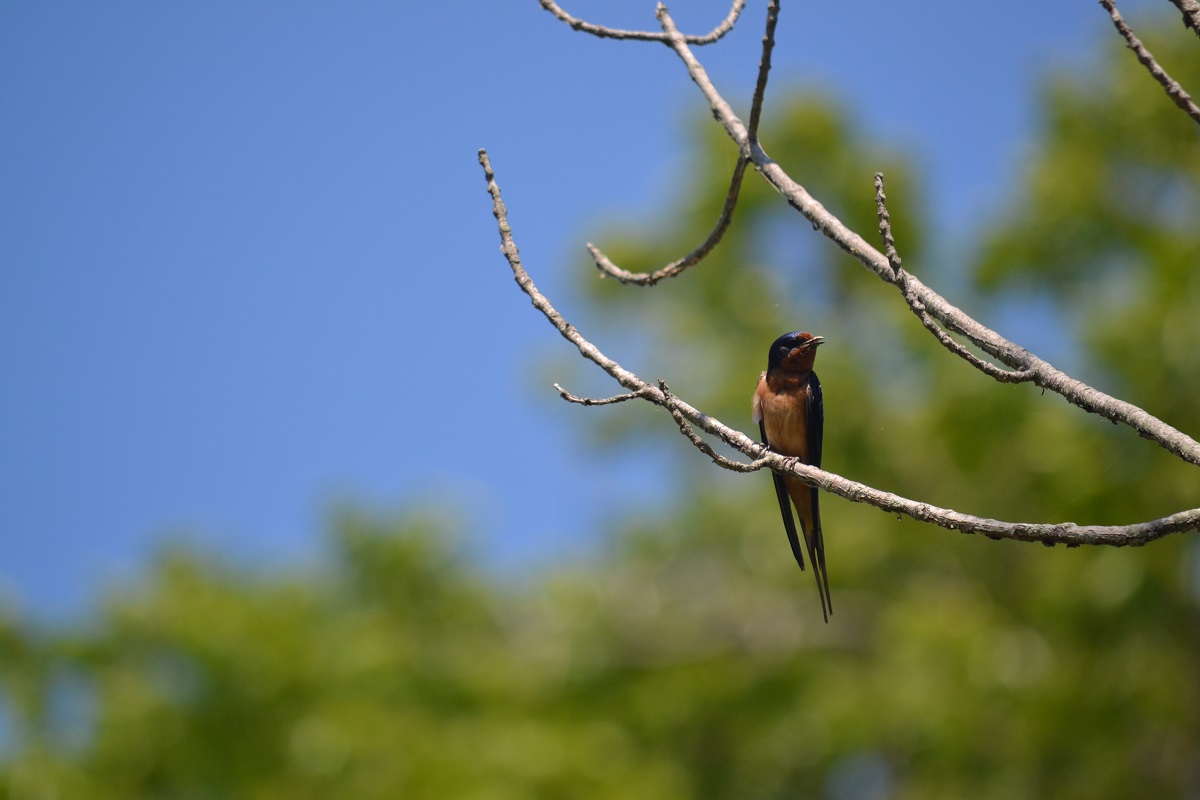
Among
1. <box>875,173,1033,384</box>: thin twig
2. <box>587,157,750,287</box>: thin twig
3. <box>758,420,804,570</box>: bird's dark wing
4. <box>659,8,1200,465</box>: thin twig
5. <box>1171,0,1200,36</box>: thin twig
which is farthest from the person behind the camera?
<box>758,420,804,570</box>: bird's dark wing

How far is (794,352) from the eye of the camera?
667 centimetres

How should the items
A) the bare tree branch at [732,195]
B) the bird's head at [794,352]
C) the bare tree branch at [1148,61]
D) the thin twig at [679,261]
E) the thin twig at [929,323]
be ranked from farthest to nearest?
the bird's head at [794,352], the thin twig at [679,261], the bare tree branch at [732,195], the bare tree branch at [1148,61], the thin twig at [929,323]

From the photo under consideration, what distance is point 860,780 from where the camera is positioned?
19.9 metres

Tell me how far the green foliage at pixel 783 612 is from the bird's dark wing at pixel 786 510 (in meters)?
6.06

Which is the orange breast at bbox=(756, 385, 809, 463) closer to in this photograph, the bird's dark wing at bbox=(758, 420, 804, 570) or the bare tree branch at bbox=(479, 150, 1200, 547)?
the bird's dark wing at bbox=(758, 420, 804, 570)

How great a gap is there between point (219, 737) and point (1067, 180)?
14.5 meters

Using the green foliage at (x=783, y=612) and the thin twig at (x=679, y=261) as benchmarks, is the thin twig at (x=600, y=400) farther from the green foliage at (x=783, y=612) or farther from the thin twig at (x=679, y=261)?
the green foliage at (x=783, y=612)

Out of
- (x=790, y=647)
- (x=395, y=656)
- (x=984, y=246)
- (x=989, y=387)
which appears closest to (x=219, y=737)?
(x=395, y=656)

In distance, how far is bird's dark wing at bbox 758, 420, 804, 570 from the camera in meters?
5.75

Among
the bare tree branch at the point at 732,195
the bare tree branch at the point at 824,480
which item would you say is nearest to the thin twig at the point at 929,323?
the bare tree branch at the point at 824,480

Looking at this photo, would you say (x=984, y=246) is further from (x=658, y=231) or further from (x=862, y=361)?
(x=658, y=231)

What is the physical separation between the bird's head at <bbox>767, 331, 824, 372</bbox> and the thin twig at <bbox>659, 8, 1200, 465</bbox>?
111 inches

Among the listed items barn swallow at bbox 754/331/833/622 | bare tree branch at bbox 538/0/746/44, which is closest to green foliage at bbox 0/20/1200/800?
barn swallow at bbox 754/331/833/622

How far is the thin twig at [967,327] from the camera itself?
2.68 metres
